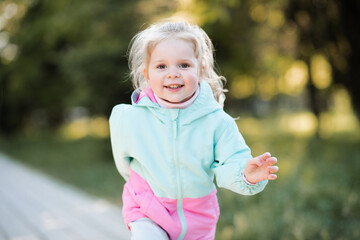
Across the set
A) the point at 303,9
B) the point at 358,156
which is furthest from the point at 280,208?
the point at 303,9

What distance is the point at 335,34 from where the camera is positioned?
29.3ft

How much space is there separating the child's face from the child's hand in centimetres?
47

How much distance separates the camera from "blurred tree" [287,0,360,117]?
8039 mm

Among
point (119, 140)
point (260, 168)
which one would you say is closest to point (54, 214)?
point (119, 140)

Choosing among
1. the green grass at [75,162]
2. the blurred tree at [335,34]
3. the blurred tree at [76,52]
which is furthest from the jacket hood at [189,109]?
the blurred tree at [335,34]

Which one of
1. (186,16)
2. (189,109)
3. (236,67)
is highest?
(186,16)

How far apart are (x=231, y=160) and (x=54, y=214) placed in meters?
4.38

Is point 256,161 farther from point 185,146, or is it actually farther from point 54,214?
point 54,214

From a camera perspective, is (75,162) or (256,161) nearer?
(256,161)

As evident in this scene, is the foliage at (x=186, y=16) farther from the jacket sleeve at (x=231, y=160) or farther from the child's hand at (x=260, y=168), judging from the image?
the child's hand at (x=260, y=168)

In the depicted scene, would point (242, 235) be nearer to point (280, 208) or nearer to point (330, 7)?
point (280, 208)

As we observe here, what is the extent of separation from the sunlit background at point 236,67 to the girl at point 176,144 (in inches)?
18.1

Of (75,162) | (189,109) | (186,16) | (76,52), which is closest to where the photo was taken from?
(189,109)

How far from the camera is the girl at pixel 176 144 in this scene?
5.85 feet
